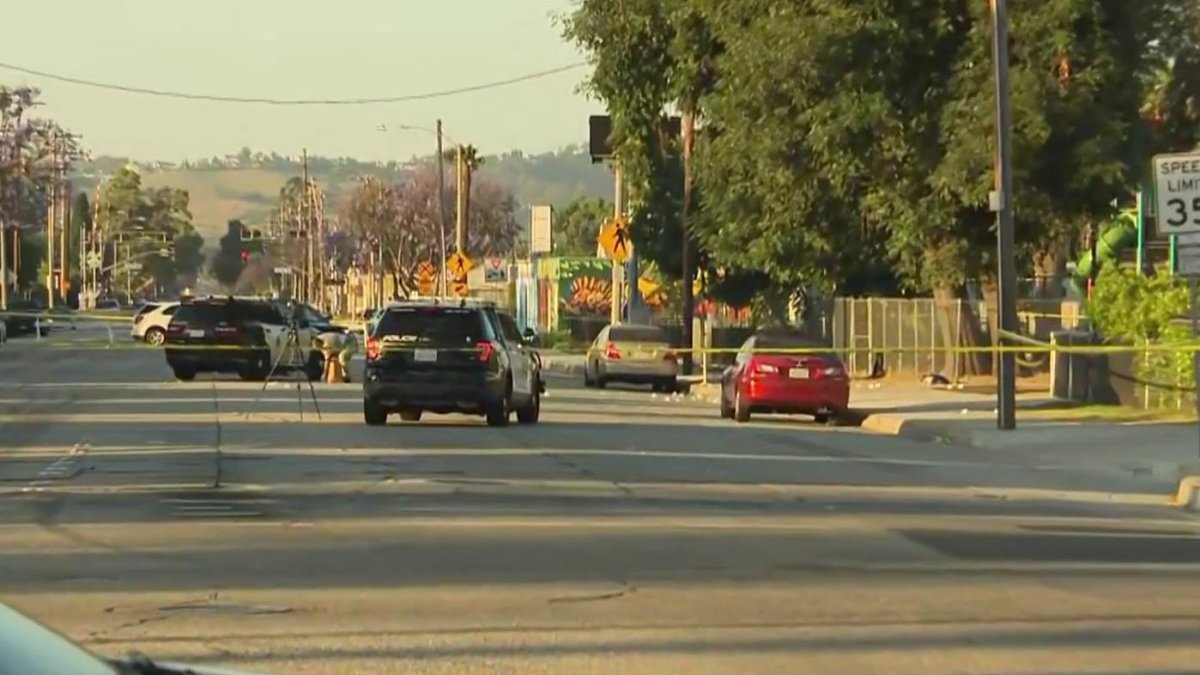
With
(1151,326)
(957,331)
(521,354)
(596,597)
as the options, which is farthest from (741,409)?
(596,597)

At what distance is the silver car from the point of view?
43.5m

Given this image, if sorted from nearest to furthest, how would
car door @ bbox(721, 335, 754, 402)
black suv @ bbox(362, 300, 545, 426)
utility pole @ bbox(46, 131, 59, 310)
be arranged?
black suv @ bbox(362, 300, 545, 426) → car door @ bbox(721, 335, 754, 402) → utility pole @ bbox(46, 131, 59, 310)

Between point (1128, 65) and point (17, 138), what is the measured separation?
58.7 metres

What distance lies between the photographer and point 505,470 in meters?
21.1

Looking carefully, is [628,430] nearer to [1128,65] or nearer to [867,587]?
[1128,65]

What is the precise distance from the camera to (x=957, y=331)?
42.2 meters

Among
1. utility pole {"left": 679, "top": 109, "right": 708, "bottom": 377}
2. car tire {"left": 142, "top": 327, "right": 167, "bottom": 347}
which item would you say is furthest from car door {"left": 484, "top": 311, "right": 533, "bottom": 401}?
car tire {"left": 142, "top": 327, "right": 167, "bottom": 347}

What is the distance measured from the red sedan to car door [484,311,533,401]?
3.65 metres

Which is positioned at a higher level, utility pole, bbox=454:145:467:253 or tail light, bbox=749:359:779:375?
utility pole, bbox=454:145:467:253

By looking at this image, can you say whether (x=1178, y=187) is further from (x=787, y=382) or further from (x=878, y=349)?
(x=878, y=349)

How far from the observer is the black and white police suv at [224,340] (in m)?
41.0

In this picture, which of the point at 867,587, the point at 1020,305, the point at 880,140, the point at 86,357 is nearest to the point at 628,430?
the point at 880,140

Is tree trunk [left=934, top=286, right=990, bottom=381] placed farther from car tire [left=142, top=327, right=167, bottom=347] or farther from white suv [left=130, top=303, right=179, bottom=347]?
car tire [left=142, top=327, right=167, bottom=347]

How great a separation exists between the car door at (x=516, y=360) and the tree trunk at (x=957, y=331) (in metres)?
13.7
